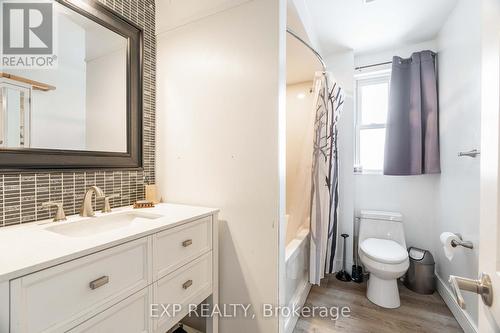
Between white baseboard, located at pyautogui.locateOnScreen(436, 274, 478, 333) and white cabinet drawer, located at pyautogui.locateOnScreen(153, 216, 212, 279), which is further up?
white cabinet drawer, located at pyautogui.locateOnScreen(153, 216, 212, 279)

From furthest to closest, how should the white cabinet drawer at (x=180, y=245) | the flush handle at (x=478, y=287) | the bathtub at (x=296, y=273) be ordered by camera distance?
the bathtub at (x=296, y=273), the white cabinet drawer at (x=180, y=245), the flush handle at (x=478, y=287)

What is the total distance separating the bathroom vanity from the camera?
59 centimetres

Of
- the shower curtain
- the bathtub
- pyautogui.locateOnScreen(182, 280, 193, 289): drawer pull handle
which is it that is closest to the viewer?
pyautogui.locateOnScreen(182, 280, 193, 289): drawer pull handle

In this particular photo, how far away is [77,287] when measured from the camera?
0.68 m

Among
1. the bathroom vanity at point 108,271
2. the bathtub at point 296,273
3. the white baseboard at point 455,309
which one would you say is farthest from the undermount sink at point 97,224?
the white baseboard at point 455,309

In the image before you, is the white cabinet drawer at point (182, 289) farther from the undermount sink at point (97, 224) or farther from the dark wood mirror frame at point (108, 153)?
the dark wood mirror frame at point (108, 153)

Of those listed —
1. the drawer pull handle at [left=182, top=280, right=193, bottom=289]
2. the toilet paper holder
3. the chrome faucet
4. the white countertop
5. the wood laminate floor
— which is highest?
the chrome faucet

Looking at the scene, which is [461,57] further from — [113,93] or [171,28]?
[113,93]

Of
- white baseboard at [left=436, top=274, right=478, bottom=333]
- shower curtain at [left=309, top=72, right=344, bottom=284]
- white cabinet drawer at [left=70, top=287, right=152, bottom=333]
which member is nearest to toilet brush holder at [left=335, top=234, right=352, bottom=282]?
shower curtain at [left=309, top=72, right=344, bottom=284]

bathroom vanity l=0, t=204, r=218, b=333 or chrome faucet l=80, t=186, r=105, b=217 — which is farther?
chrome faucet l=80, t=186, r=105, b=217

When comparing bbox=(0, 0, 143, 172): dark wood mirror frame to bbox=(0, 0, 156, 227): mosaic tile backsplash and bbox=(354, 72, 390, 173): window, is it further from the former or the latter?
bbox=(354, 72, 390, 173): window

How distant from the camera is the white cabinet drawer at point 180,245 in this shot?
0.95m

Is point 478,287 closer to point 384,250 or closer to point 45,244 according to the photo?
point 45,244

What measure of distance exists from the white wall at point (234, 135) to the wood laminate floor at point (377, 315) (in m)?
0.68
